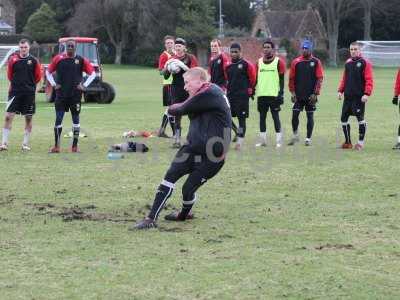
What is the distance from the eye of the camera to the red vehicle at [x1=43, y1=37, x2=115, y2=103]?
28.3 metres

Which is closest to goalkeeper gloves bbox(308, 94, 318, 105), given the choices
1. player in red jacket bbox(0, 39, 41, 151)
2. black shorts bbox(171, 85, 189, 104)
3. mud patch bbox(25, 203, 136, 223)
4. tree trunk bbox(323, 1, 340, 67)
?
black shorts bbox(171, 85, 189, 104)

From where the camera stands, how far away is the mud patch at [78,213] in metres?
8.84

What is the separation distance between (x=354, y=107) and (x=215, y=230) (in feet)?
24.9

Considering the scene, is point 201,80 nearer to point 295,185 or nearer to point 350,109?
point 295,185

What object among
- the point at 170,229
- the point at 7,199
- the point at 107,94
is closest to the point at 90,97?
the point at 107,94

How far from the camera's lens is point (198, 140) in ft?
27.8

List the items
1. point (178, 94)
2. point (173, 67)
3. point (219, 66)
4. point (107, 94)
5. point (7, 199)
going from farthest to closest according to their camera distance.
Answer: point (107, 94) → point (219, 66) → point (178, 94) → point (173, 67) → point (7, 199)

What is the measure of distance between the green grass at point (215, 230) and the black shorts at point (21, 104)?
0.77 m

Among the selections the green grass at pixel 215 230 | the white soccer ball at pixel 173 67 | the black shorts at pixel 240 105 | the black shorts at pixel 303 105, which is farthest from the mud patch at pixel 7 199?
the black shorts at pixel 303 105

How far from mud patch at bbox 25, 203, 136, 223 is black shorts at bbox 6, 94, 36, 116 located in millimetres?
5572

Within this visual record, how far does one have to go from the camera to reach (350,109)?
49.9ft

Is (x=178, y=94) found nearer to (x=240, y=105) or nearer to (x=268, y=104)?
(x=240, y=105)

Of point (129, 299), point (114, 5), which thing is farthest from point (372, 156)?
point (114, 5)

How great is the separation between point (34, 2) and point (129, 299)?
319ft
